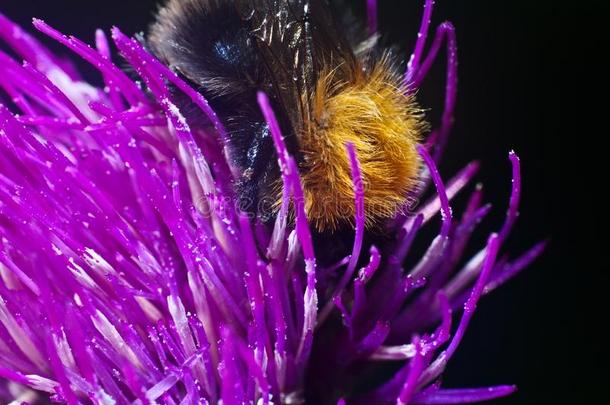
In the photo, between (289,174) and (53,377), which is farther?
(53,377)

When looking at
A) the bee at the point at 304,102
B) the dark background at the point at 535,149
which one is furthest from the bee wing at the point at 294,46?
the dark background at the point at 535,149

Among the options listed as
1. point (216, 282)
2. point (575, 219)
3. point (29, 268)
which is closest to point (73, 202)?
point (29, 268)

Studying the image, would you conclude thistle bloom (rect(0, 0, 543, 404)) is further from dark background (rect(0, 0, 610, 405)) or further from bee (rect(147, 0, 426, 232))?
dark background (rect(0, 0, 610, 405))

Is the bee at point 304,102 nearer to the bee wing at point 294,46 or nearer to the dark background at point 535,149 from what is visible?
the bee wing at point 294,46

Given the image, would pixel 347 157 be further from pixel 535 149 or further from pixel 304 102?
pixel 535 149

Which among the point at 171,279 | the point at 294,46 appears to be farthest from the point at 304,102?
the point at 171,279

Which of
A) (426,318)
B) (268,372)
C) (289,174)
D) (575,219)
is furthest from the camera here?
(575,219)

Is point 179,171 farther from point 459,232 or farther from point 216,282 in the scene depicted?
point 459,232
